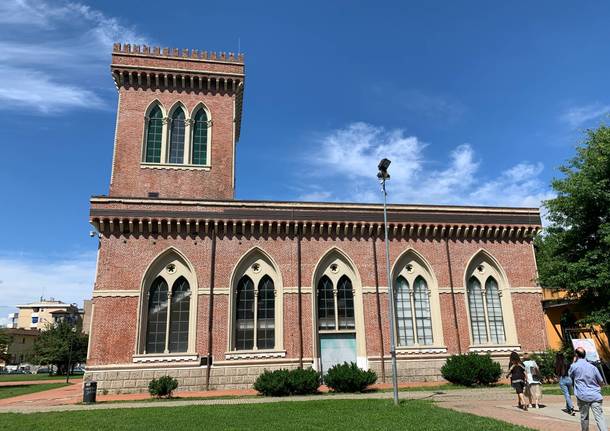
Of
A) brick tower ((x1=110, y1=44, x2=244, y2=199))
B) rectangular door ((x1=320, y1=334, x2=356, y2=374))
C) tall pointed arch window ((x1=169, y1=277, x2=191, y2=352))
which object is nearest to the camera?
tall pointed arch window ((x1=169, y1=277, x2=191, y2=352))

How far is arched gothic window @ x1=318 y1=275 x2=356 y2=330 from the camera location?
24453 millimetres

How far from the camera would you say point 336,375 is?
20.0m

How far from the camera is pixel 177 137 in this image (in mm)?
28234

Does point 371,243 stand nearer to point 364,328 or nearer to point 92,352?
point 364,328

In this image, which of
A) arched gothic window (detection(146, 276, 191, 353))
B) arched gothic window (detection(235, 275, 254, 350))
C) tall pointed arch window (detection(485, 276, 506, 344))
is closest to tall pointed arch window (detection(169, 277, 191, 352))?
arched gothic window (detection(146, 276, 191, 353))

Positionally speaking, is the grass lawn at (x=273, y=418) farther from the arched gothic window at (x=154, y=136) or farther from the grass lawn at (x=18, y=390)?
the arched gothic window at (x=154, y=136)

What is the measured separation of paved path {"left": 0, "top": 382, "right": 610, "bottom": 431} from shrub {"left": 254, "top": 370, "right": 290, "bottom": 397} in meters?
0.60

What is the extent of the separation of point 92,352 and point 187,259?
20.2 feet

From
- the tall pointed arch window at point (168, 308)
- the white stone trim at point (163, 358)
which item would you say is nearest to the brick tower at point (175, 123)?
the tall pointed arch window at point (168, 308)

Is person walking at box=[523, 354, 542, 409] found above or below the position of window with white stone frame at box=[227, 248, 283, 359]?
below

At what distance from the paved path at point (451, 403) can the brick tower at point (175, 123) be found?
38.1 ft

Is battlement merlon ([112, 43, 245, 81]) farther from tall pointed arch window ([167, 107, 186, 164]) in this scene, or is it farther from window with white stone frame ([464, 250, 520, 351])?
window with white stone frame ([464, 250, 520, 351])

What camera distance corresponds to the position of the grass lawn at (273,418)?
38.5ft

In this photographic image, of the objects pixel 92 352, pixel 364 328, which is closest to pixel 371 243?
pixel 364 328
